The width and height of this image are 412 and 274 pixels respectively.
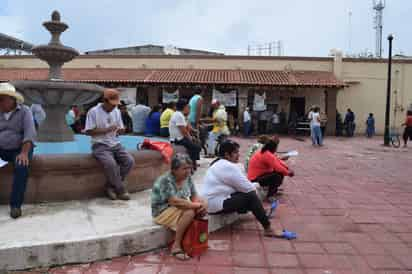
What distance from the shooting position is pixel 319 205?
5574 mm

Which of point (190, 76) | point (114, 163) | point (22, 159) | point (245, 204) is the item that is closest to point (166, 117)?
point (114, 163)

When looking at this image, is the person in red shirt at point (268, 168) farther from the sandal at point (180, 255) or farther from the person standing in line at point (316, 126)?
the person standing in line at point (316, 126)

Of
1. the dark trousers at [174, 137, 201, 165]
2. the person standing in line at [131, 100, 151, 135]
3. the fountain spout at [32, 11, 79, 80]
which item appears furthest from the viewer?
the person standing in line at [131, 100, 151, 135]

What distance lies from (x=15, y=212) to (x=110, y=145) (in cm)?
128

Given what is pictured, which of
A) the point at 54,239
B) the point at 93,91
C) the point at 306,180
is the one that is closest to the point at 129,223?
the point at 54,239

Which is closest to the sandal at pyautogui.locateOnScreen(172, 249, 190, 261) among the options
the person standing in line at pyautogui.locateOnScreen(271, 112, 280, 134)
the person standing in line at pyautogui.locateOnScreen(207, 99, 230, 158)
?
the person standing in line at pyautogui.locateOnScreen(207, 99, 230, 158)

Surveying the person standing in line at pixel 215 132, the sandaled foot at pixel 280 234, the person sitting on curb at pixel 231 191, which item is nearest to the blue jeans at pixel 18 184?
the person sitting on curb at pixel 231 191

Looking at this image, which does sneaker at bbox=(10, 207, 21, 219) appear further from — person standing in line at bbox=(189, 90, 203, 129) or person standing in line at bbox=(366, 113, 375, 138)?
person standing in line at bbox=(366, 113, 375, 138)

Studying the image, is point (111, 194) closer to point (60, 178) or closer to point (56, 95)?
point (60, 178)

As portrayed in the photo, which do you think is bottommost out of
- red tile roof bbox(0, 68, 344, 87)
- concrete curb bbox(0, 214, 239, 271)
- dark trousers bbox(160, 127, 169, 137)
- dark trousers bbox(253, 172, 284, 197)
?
concrete curb bbox(0, 214, 239, 271)

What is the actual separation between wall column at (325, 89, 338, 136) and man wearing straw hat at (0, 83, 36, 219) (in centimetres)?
2141

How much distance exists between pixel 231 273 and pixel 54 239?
1.50m

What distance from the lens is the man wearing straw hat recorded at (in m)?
3.70

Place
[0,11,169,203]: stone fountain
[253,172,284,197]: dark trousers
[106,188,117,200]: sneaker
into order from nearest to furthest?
[0,11,169,203]: stone fountain, [106,188,117,200]: sneaker, [253,172,284,197]: dark trousers
